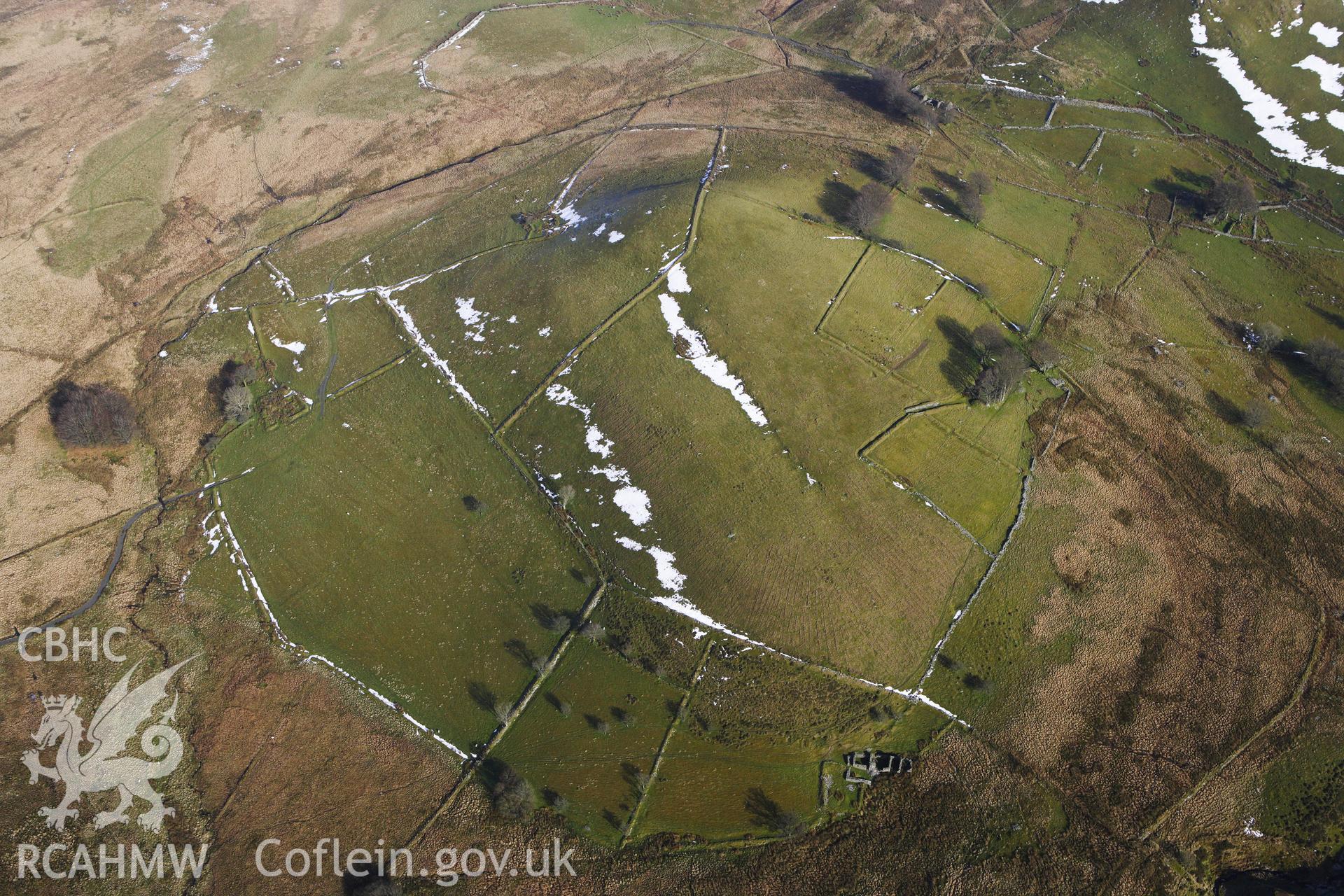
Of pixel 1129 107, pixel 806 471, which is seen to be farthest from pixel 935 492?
pixel 1129 107

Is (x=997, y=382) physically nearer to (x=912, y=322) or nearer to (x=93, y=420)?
(x=912, y=322)

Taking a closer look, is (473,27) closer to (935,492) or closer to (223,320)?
(223,320)

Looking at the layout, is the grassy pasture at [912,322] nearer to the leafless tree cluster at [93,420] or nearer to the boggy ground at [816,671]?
the boggy ground at [816,671]

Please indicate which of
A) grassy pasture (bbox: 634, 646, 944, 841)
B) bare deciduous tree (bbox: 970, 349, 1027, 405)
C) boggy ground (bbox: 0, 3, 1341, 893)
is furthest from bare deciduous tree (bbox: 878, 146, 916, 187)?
grassy pasture (bbox: 634, 646, 944, 841)

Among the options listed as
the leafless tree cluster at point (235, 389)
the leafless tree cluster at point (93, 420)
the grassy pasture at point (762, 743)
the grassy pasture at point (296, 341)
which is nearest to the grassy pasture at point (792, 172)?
the grassy pasture at point (296, 341)

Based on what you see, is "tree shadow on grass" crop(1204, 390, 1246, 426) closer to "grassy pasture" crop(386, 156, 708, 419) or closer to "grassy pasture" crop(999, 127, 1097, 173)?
"grassy pasture" crop(999, 127, 1097, 173)

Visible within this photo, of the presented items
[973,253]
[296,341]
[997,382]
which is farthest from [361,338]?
[973,253]
